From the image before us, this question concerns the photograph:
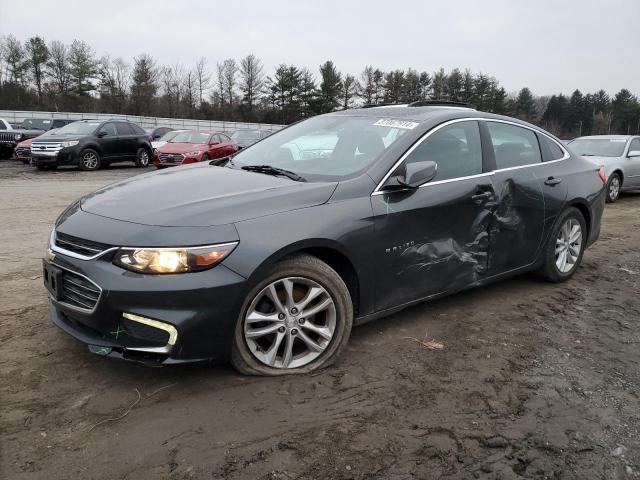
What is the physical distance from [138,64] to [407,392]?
62399 mm

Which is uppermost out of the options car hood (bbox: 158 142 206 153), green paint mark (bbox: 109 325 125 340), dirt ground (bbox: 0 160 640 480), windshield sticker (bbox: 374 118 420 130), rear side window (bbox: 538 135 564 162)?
windshield sticker (bbox: 374 118 420 130)

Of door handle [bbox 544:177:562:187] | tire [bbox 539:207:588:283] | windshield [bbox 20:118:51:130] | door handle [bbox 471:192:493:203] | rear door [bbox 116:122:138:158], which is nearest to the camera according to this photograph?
door handle [bbox 471:192:493:203]

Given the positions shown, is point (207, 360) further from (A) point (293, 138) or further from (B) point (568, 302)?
(B) point (568, 302)

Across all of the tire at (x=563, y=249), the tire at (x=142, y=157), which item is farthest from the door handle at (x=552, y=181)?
the tire at (x=142, y=157)

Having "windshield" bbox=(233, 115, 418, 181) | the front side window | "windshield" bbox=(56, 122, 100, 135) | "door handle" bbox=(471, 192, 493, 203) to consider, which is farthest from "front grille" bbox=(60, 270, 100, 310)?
"windshield" bbox=(56, 122, 100, 135)

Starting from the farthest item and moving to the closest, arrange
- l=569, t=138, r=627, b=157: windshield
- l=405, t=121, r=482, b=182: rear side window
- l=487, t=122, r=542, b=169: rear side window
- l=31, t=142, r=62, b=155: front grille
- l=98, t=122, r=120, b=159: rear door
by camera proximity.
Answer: l=98, t=122, r=120, b=159: rear door → l=31, t=142, r=62, b=155: front grille → l=569, t=138, r=627, b=157: windshield → l=487, t=122, r=542, b=169: rear side window → l=405, t=121, r=482, b=182: rear side window

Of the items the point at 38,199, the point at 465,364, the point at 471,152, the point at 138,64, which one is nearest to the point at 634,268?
the point at 471,152

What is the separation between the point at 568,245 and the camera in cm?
486

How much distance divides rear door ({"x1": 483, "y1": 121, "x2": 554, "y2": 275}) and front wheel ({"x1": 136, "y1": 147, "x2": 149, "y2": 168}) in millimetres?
15941

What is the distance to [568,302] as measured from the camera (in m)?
4.43

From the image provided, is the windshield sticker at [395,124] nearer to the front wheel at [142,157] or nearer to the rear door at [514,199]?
the rear door at [514,199]

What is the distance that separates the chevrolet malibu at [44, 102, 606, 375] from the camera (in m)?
2.56

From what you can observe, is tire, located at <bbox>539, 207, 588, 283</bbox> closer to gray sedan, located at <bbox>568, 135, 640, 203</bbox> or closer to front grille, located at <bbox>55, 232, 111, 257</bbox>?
front grille, located at <bbox>55, 232, 111, 257</bbox>

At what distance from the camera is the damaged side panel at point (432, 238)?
127 inches
